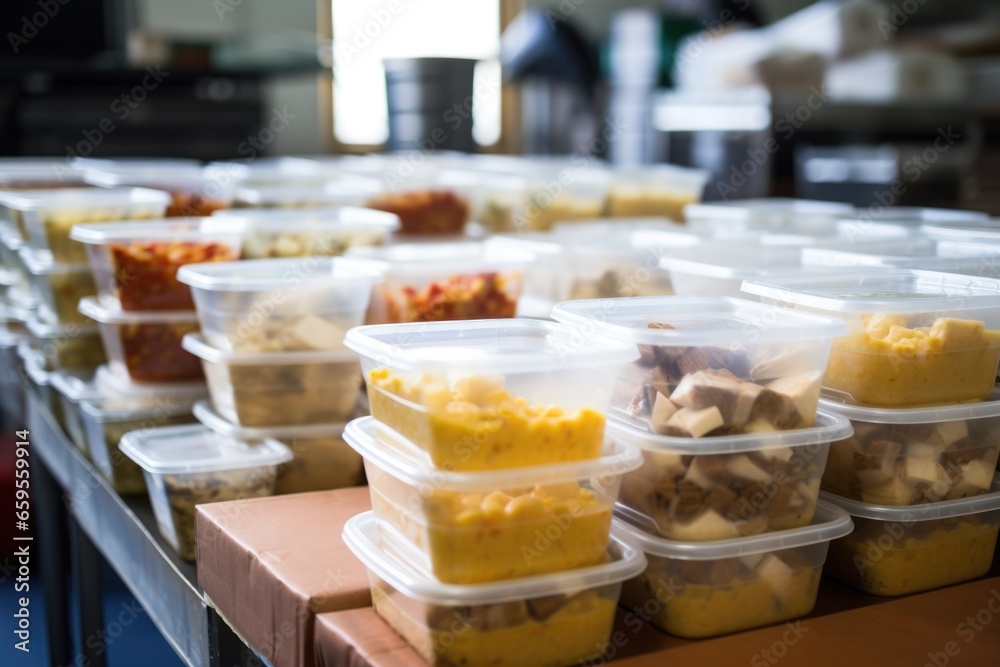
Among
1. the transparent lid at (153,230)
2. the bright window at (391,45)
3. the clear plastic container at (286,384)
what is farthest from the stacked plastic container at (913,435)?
the bright window at (391,45)

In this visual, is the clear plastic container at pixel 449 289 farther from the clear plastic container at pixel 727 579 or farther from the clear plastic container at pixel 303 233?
the clear plastic container at pixel 727 579

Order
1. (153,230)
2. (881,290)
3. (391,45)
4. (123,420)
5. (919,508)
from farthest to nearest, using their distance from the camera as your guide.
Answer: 1. (391,45)
2. (153,230)
3. (123,420)
4. (881,290)
5. (919,508)

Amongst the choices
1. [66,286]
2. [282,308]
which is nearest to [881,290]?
[282,308]

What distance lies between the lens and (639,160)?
4.03 metres

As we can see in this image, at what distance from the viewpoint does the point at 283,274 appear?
4.91 ft

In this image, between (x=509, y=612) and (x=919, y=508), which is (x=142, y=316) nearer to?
(x=509, y=612)

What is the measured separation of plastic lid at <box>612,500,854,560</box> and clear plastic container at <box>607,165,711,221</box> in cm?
154

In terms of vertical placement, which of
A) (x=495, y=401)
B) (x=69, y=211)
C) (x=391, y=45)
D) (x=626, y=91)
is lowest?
(x=495, y=401)

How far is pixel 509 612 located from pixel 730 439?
258mm

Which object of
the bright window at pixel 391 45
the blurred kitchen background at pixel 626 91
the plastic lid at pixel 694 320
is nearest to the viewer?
the plastic lid at pixel 694 320

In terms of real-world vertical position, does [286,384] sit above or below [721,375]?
below

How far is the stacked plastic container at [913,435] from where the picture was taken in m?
1.04

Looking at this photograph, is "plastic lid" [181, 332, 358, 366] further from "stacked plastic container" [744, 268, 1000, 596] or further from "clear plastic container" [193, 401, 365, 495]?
"stacked plastic container" [744, 268, 1000, 596]

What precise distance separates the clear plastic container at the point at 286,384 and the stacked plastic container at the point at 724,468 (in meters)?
0.54
